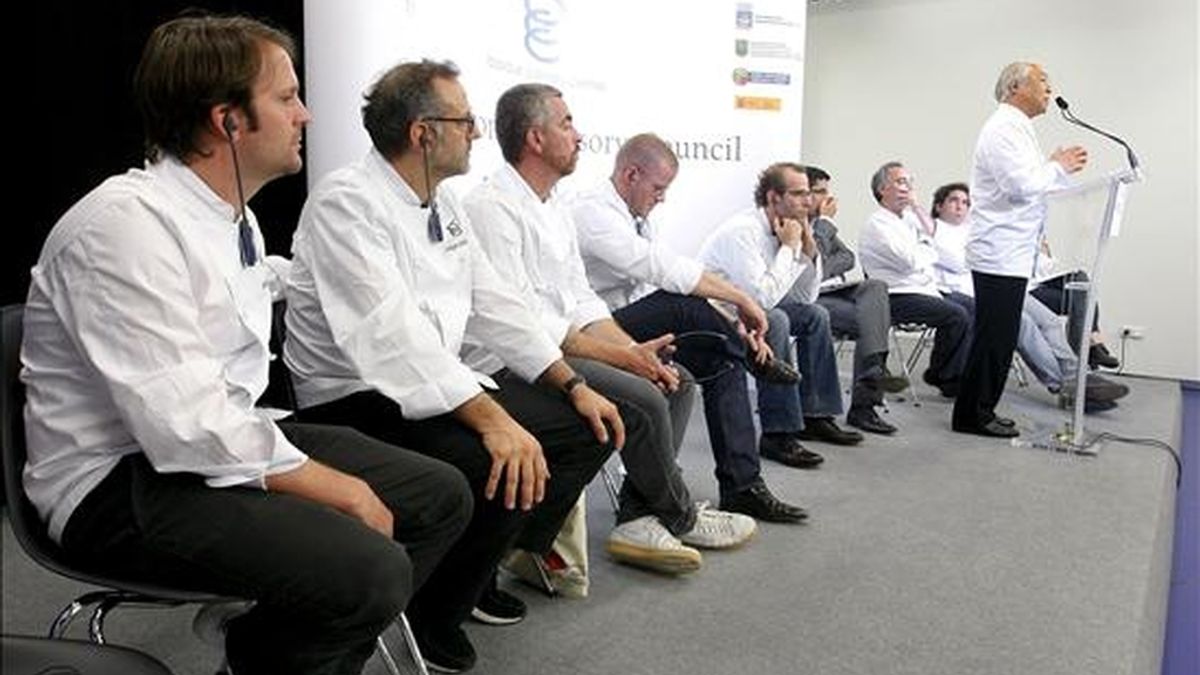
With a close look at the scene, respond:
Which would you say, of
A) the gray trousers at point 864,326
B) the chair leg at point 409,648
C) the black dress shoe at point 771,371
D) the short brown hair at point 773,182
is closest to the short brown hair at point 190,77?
the chair leg at point 409,648

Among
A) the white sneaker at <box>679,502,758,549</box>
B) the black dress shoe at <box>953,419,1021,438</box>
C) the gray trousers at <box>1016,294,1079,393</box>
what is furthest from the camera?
the gray trousers at <box>1016,294,1079,393</box>

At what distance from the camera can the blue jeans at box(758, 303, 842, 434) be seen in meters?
3.19


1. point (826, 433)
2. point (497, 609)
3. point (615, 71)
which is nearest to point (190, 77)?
point (497, 609)

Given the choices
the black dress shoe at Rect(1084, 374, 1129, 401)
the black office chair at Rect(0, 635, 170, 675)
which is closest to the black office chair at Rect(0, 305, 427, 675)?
the black office chair at Rect(0, 635, 170, 675)

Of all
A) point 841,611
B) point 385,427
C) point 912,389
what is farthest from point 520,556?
point 912,389

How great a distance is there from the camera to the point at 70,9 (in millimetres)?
2615

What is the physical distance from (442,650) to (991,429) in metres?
2.85

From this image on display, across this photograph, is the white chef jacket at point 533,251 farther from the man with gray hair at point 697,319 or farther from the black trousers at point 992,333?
the black trousers at point 992,333

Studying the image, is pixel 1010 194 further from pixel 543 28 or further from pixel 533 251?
pixel 533 251

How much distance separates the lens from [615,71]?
377cm

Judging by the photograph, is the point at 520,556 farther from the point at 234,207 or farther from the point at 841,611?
the point at 234,207

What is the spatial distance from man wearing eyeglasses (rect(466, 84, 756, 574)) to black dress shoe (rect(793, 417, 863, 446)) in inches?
54.4

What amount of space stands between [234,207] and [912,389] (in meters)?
4.10

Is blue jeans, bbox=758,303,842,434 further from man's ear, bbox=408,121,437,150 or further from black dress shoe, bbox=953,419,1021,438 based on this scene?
man's ear, bbox=408,121,437,150
